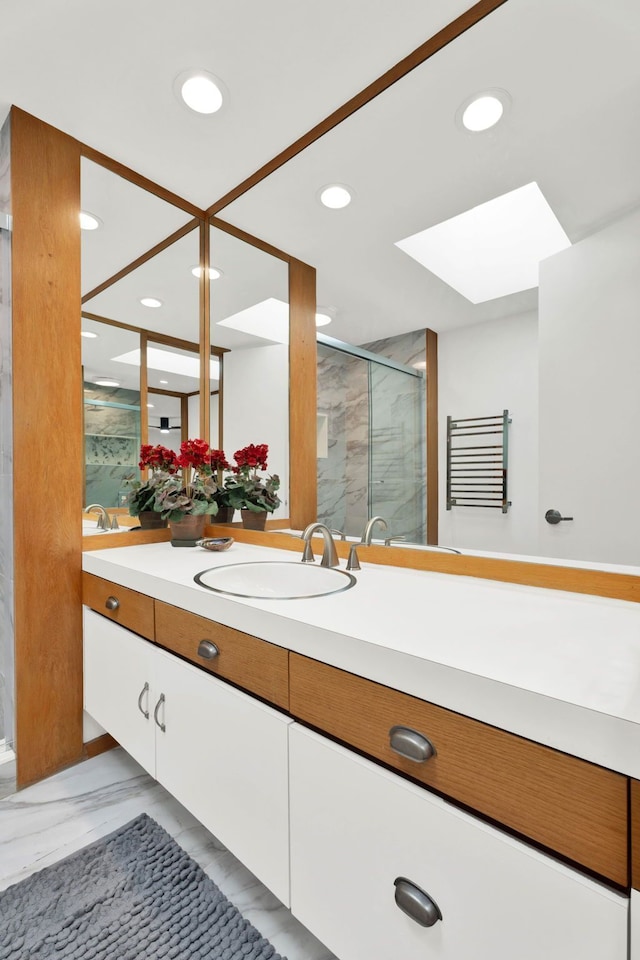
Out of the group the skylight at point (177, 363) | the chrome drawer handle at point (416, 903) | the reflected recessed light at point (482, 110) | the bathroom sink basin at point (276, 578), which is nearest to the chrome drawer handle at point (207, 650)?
the bathroom sink basin at point (276, 578)

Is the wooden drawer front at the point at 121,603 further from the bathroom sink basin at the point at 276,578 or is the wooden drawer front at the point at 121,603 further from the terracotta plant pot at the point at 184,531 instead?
the terracotta plant pot at the point at 184,531

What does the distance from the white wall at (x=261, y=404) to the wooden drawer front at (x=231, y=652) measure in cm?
72

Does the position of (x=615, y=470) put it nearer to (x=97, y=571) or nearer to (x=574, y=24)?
(x=574, y=24)

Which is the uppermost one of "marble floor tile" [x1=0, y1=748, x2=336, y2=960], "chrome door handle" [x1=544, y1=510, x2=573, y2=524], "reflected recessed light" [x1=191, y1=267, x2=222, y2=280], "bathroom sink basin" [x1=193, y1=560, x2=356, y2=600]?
"reflected recessed light" [x1=191, y1=267, x2=222, y2=280]

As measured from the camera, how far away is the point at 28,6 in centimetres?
125

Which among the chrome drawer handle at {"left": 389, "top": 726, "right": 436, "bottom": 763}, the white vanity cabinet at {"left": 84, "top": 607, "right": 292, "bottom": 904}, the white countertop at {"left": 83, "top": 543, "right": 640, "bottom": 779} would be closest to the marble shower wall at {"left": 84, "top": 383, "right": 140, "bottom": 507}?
the white vanity cabinet at {"left": 84, "top": 607, "right": 292, "bottom": 904}

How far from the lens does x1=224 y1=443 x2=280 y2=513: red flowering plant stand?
1.97 m

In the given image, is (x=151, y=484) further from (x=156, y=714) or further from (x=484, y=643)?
(x=484, y=643)

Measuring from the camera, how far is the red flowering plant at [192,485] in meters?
1.90

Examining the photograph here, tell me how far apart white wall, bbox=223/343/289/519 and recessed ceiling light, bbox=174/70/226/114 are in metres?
0.82

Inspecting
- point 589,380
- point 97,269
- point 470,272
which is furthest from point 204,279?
point 589,380

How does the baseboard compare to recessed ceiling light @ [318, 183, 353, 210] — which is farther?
the baseboard

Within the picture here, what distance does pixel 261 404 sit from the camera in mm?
2049

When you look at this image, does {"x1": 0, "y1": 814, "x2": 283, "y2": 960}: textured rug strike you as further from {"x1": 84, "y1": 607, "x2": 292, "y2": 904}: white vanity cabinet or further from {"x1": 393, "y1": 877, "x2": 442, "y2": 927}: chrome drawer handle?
{"x1": 393, "y1": 877, "x2": 442, "y2": 927}: chrome drawer handle
